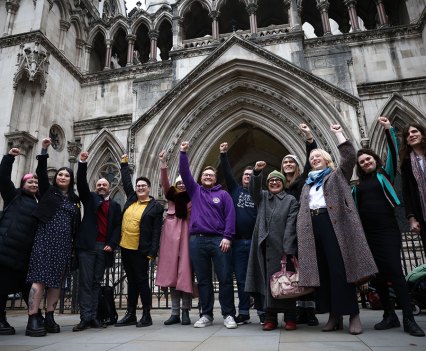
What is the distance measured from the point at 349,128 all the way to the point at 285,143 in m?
2.52

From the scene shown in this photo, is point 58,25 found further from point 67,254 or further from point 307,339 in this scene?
point 307,339

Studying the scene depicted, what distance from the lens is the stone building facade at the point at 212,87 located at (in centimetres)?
1316

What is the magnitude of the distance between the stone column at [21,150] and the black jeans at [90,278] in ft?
32.1

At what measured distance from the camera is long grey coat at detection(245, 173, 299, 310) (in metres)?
4.16

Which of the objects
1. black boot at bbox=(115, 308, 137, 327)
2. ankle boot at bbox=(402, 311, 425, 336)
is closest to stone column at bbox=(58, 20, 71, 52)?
black boot at bbox=(115, 308, 137, 327)

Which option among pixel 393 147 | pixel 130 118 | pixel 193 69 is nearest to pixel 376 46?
pixel 193 69

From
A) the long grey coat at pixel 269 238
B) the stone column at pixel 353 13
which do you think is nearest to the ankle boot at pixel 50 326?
the long grey coat at pixel 269 238

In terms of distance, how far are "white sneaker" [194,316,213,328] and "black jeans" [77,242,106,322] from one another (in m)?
1.48

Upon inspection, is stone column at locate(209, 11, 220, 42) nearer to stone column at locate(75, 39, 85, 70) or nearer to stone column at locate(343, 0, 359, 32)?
stone column at locate(343, 0, 359, 32)

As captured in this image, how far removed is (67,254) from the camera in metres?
4.75

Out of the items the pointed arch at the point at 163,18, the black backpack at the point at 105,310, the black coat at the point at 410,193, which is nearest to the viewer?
the black coat at the point at 410,193

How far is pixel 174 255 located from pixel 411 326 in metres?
3.08

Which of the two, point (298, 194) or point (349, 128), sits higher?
point (349, 128)

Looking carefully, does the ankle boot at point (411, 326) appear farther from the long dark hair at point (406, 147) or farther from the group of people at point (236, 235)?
the long dark hair at point (406, 147)
